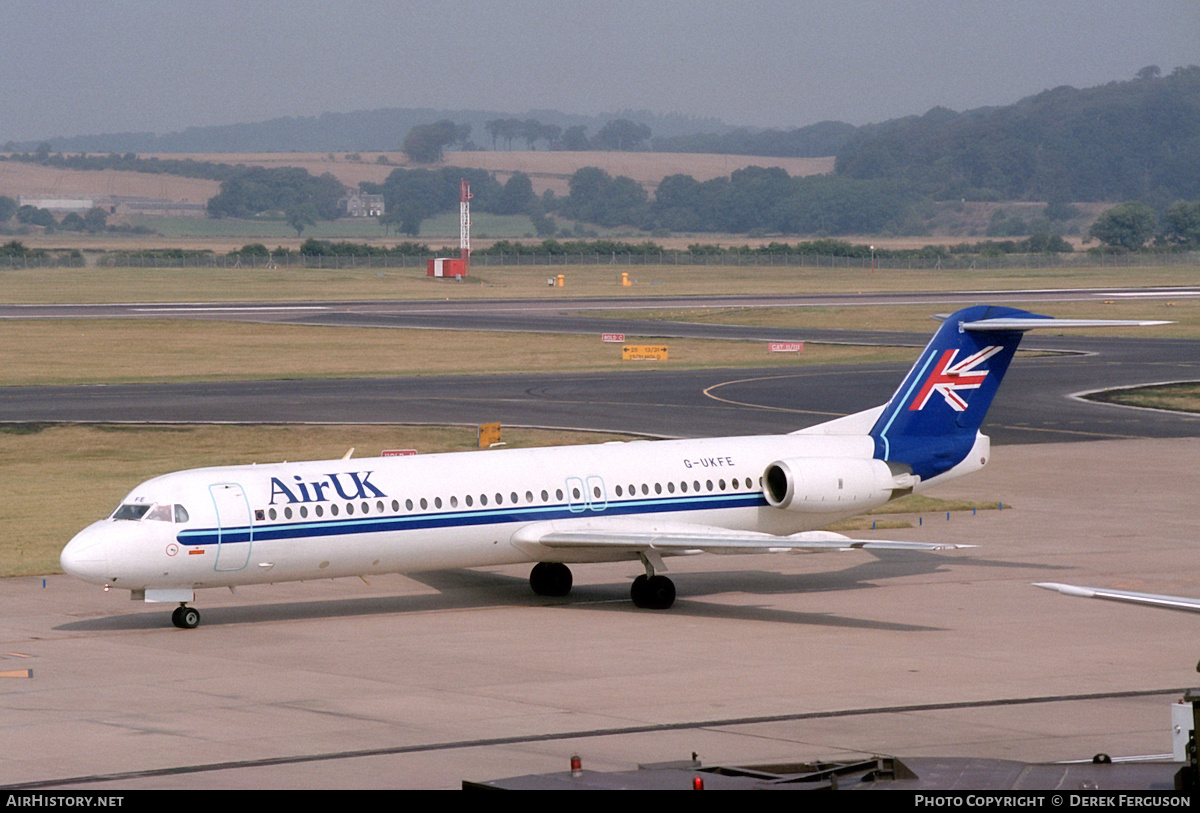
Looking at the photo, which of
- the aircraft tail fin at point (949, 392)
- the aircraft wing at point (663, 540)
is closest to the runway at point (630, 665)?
the aircraft wing at point (663, 540)

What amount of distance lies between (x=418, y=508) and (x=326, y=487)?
5.46 ft

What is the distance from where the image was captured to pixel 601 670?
23.2 meters

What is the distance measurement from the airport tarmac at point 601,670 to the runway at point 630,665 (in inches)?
2.5

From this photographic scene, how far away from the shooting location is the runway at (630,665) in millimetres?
18312

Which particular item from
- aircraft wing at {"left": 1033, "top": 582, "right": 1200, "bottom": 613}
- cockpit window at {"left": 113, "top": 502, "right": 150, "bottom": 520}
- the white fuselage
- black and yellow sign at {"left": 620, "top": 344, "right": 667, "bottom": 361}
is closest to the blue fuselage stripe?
the white fuselage

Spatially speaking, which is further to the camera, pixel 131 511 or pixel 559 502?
pixel 559 502

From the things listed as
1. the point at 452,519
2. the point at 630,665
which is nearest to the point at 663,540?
the point at 452,519

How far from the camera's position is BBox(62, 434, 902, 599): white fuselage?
84.3 ft

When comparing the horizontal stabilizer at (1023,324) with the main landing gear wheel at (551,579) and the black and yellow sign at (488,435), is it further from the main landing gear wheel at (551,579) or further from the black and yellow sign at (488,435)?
the black and yellow sign at (488,435)

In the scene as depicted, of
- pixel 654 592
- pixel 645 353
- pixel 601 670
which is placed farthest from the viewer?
pixel 645 353

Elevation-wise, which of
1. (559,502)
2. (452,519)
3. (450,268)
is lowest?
(452,519)

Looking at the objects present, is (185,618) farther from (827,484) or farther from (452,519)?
(827,484)

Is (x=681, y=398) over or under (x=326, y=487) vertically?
under
